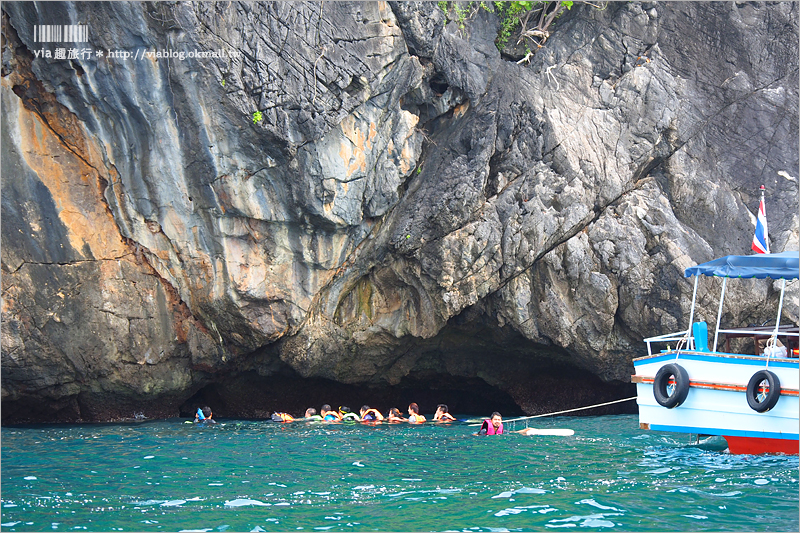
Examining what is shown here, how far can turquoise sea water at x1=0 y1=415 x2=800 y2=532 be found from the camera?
7844 mm

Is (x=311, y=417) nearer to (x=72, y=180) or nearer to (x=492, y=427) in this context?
(x=492, y=427)

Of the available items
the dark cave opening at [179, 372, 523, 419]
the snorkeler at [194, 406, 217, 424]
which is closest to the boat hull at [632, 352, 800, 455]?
the dark cave opening at [179, 372, 523, 419]

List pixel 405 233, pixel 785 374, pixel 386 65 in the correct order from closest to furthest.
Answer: pixel 785 374 < pixel 386 65 < pixel 405 233

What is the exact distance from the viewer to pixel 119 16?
13.9 metres

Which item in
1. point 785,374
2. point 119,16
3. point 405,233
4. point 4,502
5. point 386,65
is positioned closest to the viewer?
point 4,502

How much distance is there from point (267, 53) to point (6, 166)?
6236mm

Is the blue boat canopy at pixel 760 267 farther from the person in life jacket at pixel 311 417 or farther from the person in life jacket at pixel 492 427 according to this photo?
the person in life jacket at pixel 311 417

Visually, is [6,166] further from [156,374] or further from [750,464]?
[750,464]

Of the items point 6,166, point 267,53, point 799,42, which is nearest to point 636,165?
point 799,42

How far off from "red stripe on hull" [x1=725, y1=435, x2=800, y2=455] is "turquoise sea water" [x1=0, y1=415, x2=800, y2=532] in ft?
1.18

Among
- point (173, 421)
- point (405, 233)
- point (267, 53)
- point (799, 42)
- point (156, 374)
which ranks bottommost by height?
point (173, 421)

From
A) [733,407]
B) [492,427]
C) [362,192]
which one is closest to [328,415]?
[492,427]

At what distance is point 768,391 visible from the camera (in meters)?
11.7

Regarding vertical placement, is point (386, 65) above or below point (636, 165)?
above
